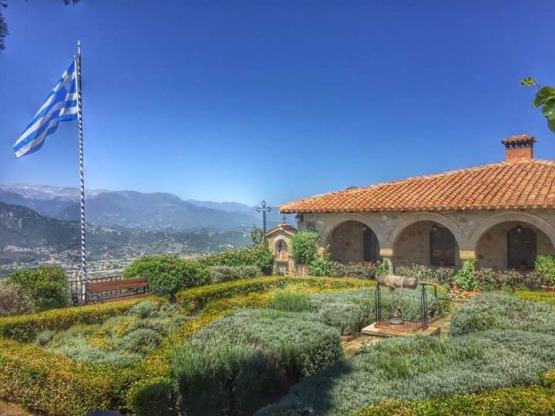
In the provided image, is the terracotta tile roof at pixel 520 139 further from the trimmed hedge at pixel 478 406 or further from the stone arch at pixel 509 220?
the trimmed hedge at pixel 478 406

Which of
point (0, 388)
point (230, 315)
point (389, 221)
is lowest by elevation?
point (0, 388)

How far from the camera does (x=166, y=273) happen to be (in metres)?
13.6

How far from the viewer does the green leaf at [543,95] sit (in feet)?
7.38

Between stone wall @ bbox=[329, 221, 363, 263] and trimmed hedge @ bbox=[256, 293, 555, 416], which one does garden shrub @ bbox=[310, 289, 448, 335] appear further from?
stone wall @ bbox=[329, 221, 363, 263]

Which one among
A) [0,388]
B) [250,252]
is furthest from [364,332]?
[250,252]

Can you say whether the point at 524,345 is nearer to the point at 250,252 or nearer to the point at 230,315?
the point at 230,315

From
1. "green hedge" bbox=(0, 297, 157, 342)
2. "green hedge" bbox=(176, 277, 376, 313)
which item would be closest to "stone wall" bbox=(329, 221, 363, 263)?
"green hedge" bbox=(176, 277, 376, 313)

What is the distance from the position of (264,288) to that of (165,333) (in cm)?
560

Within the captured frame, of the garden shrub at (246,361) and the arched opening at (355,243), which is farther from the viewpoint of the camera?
the arched opening at (355,243)

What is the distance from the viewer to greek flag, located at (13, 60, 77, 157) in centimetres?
1537

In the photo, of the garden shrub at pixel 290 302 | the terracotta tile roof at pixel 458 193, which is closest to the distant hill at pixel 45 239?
the terracotta tile roof at pixel 458 193

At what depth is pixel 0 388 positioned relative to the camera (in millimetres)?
6730

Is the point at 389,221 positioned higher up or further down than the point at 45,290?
higher up

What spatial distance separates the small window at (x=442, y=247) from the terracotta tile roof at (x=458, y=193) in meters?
1.74
